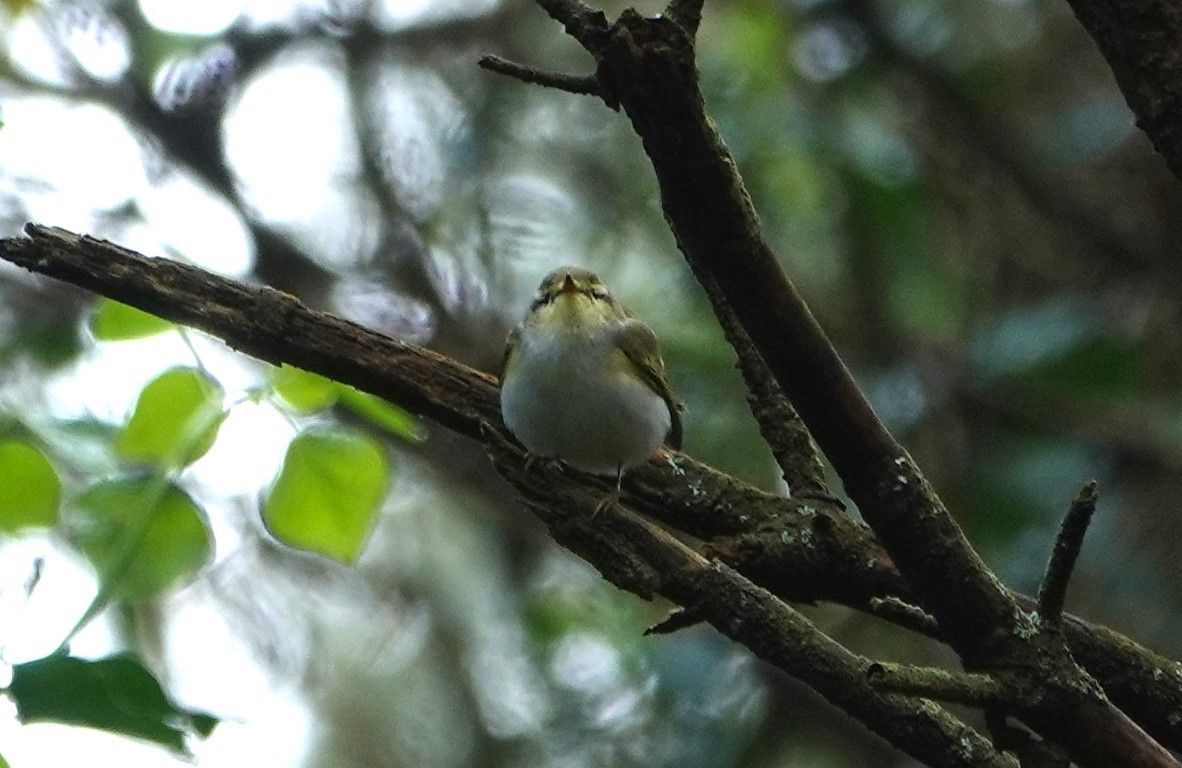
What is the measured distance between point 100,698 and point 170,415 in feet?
1.72

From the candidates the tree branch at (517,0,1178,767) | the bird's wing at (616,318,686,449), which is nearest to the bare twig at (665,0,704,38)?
the tree branch at (517,0,1178,767)

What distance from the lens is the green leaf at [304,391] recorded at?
5.51 feet

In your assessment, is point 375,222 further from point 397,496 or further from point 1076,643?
point 1076,643

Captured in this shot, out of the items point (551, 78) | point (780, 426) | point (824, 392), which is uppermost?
point (551, 78)

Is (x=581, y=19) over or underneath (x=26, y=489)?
over

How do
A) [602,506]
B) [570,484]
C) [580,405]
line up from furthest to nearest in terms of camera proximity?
[580,405] < [570,484] < [602,506]

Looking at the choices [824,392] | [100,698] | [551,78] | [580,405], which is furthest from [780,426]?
[100,698]

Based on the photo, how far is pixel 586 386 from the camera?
2533 mm

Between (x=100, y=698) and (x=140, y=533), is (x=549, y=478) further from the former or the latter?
(x=100, y=698)

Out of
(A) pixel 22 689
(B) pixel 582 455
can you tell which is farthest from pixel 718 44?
Result: (A) pixel 22 689

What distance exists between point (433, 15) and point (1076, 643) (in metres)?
3.23

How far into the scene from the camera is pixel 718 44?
447 centimetres

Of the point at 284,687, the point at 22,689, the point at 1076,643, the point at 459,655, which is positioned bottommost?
A: the point at 284,687

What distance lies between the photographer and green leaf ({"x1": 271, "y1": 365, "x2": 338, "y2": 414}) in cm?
168
